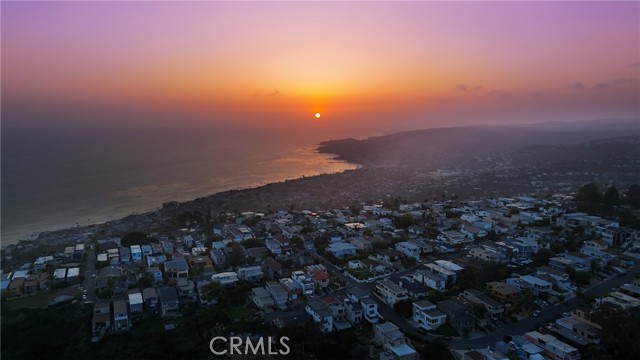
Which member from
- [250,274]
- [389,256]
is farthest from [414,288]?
[250,274]

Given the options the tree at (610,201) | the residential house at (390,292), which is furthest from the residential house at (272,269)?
the tree at (610,201)

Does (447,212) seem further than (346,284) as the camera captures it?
Yes

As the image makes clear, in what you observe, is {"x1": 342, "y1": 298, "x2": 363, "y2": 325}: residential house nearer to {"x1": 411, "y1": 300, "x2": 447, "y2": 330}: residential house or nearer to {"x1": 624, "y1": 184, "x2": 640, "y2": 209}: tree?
{"x1": 411, "y1": 300, "x2": 447, "y2": 330}: residential house

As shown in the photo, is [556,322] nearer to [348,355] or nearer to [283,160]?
[348,355]

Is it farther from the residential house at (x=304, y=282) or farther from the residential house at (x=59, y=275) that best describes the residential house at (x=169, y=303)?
the residential house at (x=59, y=275)

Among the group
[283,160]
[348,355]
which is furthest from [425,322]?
[283,160]

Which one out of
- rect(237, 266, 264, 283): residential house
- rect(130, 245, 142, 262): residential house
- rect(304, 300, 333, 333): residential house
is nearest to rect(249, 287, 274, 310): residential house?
rect(237, 266, 264, 283): residential house
